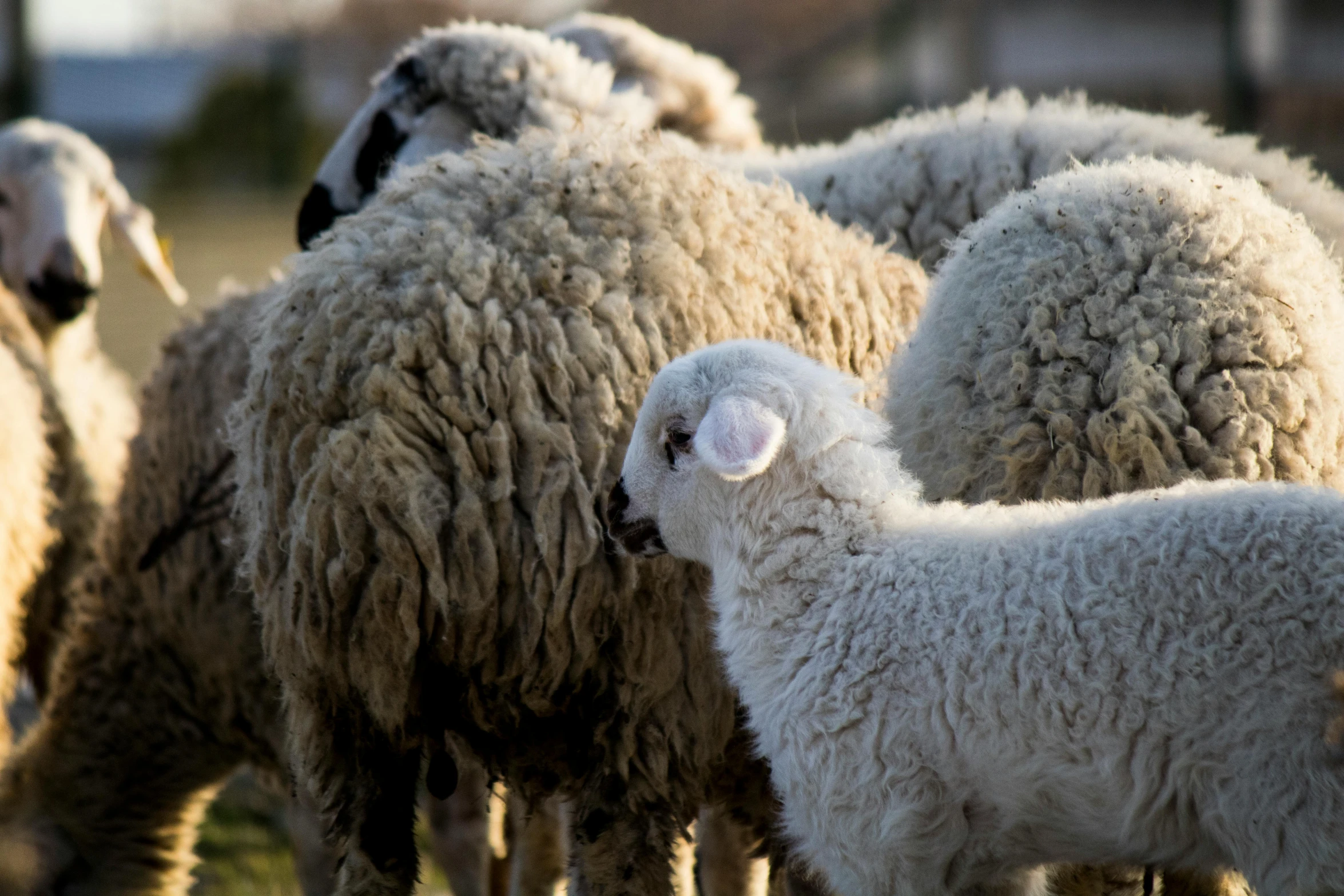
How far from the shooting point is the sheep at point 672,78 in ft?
17.2

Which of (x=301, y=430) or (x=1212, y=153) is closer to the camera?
(x=301, y=430)

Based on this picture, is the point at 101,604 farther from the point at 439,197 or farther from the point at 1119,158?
the point at 1119,158

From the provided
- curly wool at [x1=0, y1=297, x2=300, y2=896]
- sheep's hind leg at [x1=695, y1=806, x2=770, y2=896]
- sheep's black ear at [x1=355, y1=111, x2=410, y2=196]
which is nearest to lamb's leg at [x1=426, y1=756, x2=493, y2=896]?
curly wool at [x1=0, y1=297, x2=300, y2=896]

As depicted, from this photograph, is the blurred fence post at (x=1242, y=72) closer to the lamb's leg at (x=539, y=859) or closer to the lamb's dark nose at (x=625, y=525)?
the lamb's leg at (x=539, y=859)

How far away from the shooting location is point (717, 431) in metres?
2.21

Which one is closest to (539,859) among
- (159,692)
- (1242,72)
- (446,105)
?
(159,692)

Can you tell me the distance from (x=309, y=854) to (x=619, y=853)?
74.6 inches

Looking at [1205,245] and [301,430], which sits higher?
[1205,245]

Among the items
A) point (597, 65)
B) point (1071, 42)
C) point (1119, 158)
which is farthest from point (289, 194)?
point (1119, 158)

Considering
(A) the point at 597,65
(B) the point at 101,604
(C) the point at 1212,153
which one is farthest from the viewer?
(A) the point at 597,65

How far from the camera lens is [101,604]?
4207 mm

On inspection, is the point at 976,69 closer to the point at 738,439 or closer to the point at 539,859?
the point at 539,859

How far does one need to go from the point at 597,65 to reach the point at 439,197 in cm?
196

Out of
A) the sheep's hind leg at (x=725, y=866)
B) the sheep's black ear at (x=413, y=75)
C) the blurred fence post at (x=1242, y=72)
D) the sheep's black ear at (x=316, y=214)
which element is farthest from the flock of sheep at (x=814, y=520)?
the blurred fence post at (x=1242, y=72)
